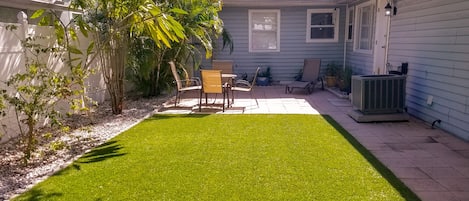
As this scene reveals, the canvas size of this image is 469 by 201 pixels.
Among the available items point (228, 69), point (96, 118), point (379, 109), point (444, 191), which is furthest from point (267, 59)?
point (444, 191)

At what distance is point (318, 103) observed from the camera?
762 centimetres

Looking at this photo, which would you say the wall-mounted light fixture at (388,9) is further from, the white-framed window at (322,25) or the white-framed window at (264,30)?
the white-framed window at (264,30)

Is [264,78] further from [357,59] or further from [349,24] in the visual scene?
[349,24]

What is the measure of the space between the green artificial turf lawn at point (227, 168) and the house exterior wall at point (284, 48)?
572 cm

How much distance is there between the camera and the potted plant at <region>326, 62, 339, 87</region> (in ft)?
33.0

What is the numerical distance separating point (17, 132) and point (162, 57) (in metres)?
3.66

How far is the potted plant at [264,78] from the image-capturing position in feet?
34.8

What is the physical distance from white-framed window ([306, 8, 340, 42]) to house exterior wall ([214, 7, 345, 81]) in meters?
0.12

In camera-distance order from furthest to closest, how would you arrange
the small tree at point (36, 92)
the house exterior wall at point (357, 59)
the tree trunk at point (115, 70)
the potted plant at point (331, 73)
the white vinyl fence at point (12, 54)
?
the potted plant at point (331, 73), the house exterior wall at point (357, 59), the tree trunk at point (115, 70), the white vinyl fence at point (12, 54), the small tree at point (36, 92)

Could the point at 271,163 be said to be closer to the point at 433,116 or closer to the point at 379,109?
the point at 379,109

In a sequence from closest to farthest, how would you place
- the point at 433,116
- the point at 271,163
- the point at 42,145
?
the point at 271,163, the point at 42,145, the point at 433,116

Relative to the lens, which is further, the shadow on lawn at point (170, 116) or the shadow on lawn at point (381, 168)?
the shadow on lawn at point (170, 116)

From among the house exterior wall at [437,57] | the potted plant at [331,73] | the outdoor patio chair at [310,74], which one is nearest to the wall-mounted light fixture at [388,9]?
the house exterior wall at [437,57]

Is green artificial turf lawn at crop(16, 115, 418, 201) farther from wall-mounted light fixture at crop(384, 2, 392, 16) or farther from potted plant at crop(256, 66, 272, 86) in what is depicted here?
potted plant at crop(256, 66, 272, 86)
